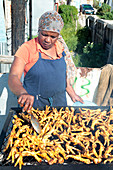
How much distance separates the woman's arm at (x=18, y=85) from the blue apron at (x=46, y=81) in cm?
25

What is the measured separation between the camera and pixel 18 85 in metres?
2.30

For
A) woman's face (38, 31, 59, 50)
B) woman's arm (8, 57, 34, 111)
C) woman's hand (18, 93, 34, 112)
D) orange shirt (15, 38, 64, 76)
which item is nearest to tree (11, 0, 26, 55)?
orange shirt (15, 38, 64, 76)

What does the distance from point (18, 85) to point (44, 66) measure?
1.98ft

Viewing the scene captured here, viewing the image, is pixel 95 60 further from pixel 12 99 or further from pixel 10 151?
pixel 10 151

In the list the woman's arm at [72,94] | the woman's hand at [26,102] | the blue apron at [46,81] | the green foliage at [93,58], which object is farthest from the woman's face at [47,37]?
the green foliage at [93,58]

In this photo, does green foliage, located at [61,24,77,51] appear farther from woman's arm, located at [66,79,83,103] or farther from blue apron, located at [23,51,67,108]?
blue apron, located at [23,51,67,108]

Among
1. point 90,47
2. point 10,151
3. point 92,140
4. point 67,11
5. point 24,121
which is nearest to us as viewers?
point 10,151

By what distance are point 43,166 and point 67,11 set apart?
2369 cm

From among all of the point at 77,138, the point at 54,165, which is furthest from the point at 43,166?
the point at 77,138

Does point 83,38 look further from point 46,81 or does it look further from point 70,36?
point 46,81

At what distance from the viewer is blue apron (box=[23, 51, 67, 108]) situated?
2.72 metres

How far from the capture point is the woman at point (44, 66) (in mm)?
2500

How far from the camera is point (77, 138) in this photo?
196 cm

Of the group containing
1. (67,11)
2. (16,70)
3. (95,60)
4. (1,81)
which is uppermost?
(67,11)
